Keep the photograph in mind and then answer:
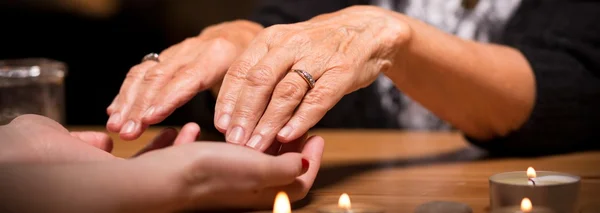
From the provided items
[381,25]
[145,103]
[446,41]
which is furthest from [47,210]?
[446,41]

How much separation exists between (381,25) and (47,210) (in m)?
0.55

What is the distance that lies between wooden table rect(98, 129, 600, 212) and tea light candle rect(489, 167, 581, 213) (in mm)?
53

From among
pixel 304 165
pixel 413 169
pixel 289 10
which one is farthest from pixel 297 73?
pixel 289 10

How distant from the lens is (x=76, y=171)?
59 cm

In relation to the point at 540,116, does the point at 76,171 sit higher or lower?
higher

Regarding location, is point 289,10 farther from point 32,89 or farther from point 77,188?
point 77,188

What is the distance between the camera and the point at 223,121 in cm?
86

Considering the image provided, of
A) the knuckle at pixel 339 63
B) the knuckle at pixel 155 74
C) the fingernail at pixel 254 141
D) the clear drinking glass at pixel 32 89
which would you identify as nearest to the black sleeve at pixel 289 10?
the clear drinking glass at pixel 32 89

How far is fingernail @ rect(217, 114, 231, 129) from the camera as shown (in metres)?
0.86

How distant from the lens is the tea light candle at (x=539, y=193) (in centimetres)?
73

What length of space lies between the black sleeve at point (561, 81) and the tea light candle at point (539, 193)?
1.51 ft

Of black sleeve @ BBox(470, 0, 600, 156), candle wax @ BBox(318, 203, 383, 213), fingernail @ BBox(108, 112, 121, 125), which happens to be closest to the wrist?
candle wax @ BBox(318, 203, 383, 213)

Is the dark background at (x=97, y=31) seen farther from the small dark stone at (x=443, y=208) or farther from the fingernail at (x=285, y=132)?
the small dark stone at (x=443, y=208)

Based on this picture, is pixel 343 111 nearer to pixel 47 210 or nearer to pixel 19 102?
pixel 19 102
